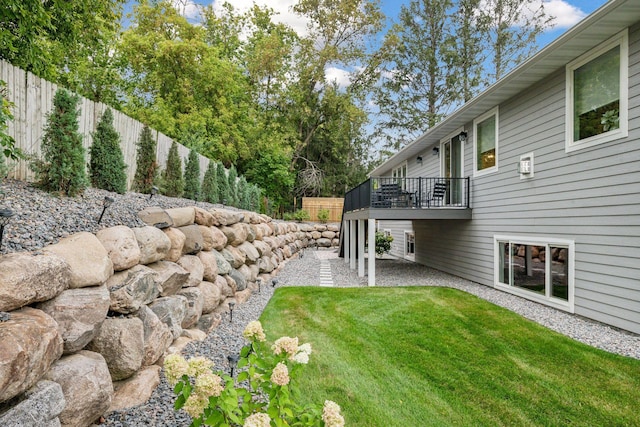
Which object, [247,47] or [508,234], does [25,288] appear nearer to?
[508,234]

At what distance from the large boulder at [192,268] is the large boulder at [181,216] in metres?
0.43

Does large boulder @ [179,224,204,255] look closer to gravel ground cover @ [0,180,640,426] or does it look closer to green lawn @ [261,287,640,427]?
gravel ground cover @ [0,180,640,426]

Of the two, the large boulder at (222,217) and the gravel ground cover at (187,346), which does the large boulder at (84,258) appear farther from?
the large boulder at (222,217)

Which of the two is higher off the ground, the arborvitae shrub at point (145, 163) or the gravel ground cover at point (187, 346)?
the arborvitae shrub at point (145, 163)

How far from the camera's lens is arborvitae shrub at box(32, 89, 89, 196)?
322cm

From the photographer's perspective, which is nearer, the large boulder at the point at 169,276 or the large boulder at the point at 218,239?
the large boulder at the point at 169,276

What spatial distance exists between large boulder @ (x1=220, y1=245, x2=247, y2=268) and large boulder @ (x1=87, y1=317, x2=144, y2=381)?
2.85 m

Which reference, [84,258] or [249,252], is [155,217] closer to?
[84,258]

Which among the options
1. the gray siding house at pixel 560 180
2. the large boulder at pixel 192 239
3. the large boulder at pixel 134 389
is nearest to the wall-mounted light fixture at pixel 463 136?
the gray siding house at pixel 560 180

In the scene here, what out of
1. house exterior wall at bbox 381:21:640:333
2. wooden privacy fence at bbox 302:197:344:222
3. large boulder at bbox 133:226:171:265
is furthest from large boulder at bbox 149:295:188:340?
wooden privacy fence at bbox 302:197:344:222

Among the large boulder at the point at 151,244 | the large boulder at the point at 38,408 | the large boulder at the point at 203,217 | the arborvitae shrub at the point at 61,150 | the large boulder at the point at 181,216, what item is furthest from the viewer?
the large boulder at the point at 203,217

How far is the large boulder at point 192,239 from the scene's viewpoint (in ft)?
13.5

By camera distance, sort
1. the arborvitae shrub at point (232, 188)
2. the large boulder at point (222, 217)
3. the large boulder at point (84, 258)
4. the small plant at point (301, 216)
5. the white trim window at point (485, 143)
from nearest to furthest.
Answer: the large boulder at point (84, 258) → the large boulder at point (222, 217) → the white trim window at point (485, 143) → the arborvitae shrub at point (232, 188) → the small plant at point (301, 216)

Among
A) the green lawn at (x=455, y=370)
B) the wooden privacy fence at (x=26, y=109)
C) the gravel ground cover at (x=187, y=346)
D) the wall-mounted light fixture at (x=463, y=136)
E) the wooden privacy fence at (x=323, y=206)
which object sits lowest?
the green lawn at (x=455, y=370)
